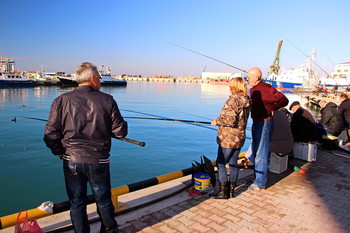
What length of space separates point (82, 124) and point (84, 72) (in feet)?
1.73

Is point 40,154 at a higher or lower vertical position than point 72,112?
lower

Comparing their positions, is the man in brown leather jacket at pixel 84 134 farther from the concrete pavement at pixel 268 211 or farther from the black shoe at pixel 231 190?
the black shoe at pixel 231 190

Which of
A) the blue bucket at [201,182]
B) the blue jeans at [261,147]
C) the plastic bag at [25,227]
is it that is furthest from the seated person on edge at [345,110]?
the plastic bag at [25,227]

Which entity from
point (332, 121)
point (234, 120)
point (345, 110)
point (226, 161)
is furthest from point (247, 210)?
point (345, 110)

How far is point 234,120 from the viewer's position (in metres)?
3.84

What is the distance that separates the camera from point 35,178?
7.34 metres

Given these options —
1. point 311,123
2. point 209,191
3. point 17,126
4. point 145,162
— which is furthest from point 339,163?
point 17,126

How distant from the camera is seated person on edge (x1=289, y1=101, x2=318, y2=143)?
6.22 m

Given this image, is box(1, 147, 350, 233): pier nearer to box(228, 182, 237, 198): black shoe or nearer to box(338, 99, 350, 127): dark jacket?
box(228, 182, 237, 198): black shoe

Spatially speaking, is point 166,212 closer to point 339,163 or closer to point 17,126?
point 339,163

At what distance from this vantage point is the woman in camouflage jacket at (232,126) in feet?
12.7

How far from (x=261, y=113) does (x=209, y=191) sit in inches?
60.1

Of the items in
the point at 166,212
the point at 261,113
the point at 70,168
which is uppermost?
the point at 261,113

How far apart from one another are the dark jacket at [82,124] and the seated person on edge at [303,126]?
16.4 ft
